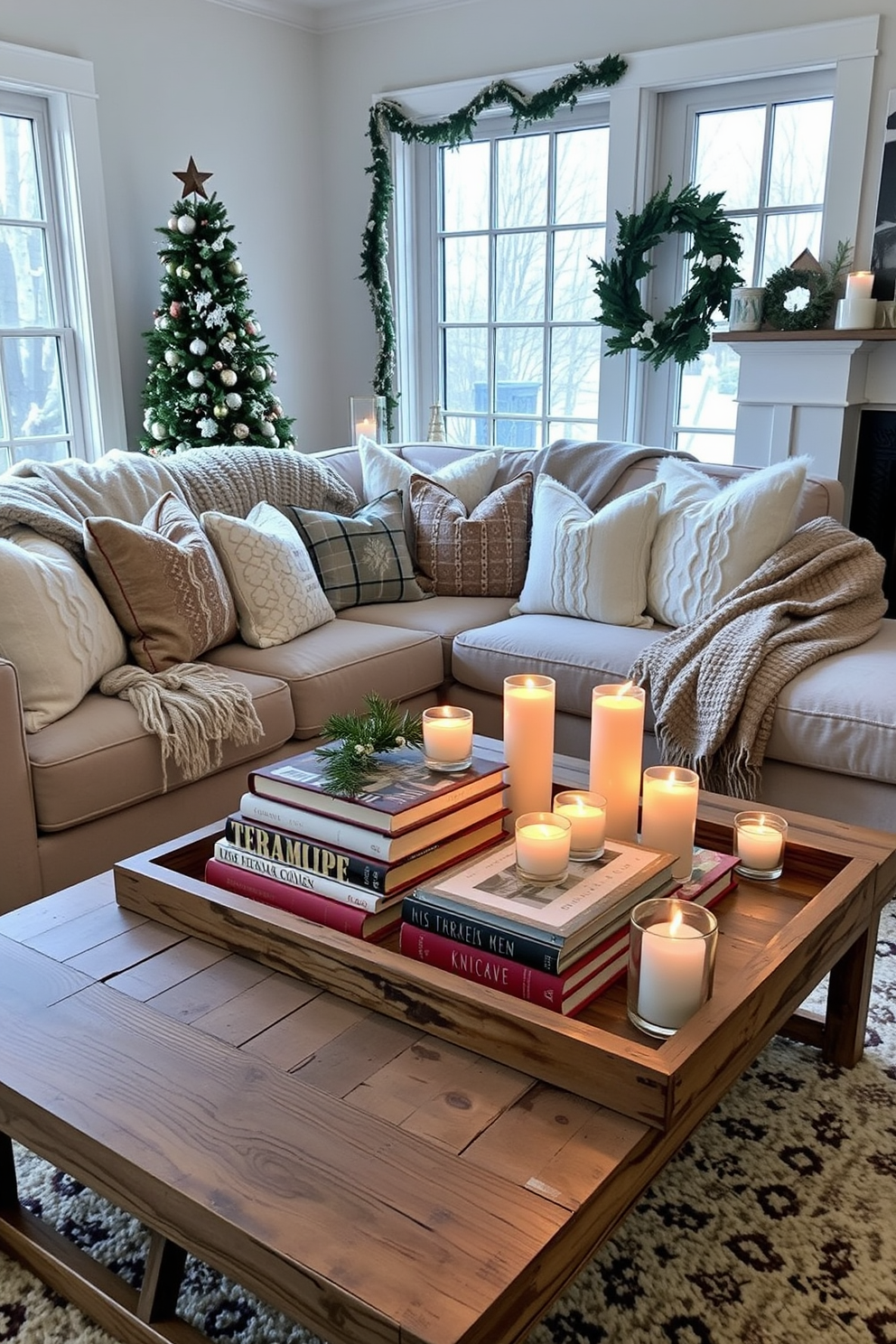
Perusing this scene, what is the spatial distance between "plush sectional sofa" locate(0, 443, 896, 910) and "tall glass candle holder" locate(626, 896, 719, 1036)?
118 cm

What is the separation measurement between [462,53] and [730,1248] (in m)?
4.57

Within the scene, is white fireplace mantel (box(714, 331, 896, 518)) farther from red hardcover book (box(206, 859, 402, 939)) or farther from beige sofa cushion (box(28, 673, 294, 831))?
red hardcover book (box(206, 859, 402, 939))

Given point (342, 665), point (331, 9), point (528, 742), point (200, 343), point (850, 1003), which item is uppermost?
point (331, 9)

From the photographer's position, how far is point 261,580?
2.79 m

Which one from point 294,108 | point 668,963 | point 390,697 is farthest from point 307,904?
point 294,108

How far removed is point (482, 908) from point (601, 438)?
359 centimetres

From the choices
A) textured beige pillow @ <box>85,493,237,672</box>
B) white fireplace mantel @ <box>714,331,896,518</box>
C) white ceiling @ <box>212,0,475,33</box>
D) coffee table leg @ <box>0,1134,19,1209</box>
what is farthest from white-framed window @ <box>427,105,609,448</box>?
coffee table leg @ <box>0,1134,19,1209</box>

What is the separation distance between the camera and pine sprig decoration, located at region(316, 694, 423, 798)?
147 cm

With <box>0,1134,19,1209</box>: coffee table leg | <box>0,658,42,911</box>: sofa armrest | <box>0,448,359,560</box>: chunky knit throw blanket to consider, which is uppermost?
<box>0,448,359,560</box>: chunky knit throw blanket

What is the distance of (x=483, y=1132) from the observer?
1.08m

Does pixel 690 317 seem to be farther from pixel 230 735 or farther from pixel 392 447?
pixel 230 735

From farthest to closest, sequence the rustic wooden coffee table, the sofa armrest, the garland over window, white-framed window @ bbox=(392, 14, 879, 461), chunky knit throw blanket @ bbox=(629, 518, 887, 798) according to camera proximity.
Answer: the garland over window < white-framed window @ bbox=(392, 14, 879, 461) < chunky knit throw blanket @ bbox=(629, 518, 887, 798) < the sofa armrest < the rustic wooden coffee table

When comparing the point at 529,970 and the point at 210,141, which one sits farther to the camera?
the point at 210,141

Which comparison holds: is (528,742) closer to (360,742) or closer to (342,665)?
(360,742)
